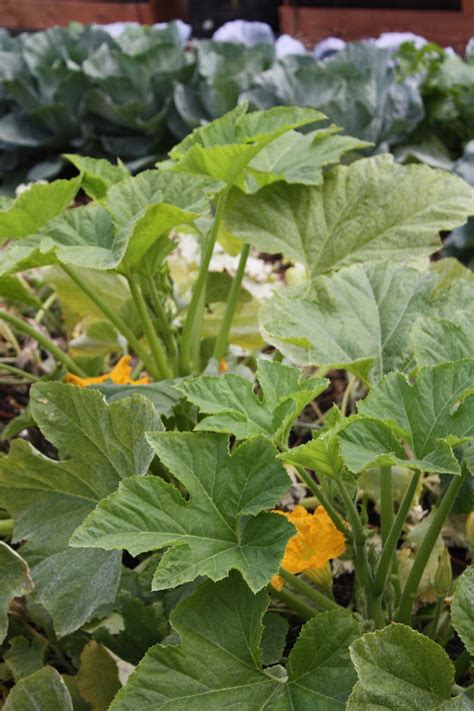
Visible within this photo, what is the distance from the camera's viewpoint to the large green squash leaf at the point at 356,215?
1102 millimetres

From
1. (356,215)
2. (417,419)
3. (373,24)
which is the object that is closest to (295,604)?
(417,419)

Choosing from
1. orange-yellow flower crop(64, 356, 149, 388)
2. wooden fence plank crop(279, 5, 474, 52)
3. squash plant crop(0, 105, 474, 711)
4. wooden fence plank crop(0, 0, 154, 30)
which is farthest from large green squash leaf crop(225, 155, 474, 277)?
wooden fence plank crop(0, 0, 154, 30)

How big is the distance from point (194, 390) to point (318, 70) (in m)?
1.86

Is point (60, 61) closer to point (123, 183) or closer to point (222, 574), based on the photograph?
point (123, 183)

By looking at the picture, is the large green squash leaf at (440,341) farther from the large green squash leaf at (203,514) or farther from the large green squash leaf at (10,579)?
the large green squash leaf at (10,579)

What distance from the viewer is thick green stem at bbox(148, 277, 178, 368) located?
1.07 m

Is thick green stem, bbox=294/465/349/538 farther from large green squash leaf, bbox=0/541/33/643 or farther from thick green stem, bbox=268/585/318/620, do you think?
large green squash leaf, bbox=0/541/33/643

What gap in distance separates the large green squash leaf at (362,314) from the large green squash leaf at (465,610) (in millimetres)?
251

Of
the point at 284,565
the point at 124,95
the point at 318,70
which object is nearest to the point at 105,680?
the point at 284,565

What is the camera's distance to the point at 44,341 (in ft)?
3.63

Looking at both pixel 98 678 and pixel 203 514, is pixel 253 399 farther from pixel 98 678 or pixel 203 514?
pixel 98 678

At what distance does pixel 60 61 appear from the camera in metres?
2.83

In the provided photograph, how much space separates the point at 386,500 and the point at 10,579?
346 mm

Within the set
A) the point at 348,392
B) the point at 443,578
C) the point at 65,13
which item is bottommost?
the point at 65,13
